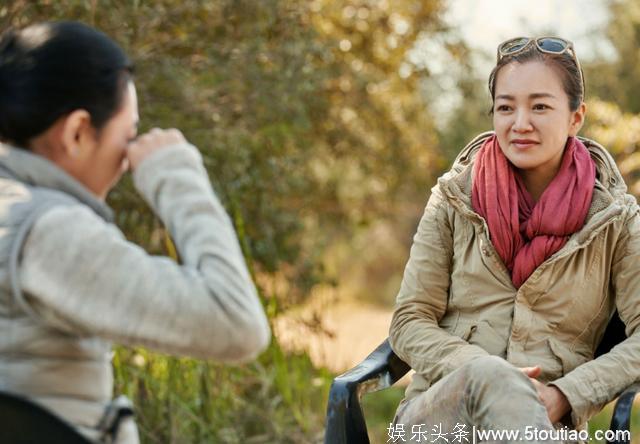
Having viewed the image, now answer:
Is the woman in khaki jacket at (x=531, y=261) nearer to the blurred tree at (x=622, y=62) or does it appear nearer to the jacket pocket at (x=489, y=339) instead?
the jacket pocket at (x=489, y=339)

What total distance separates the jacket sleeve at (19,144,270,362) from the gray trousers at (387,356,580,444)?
0.78 metres

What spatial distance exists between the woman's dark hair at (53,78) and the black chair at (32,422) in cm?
44

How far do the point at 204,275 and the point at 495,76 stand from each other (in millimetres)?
1487

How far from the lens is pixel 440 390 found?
2443mm

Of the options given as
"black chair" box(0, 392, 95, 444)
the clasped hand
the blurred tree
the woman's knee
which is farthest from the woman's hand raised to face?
the blurred tree

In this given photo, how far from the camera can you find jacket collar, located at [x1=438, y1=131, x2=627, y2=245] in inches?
103

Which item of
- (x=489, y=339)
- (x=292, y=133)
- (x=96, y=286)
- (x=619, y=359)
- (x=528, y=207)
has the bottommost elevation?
(x=292, y=133)

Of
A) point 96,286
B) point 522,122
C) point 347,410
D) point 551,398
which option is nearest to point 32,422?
point 96,286

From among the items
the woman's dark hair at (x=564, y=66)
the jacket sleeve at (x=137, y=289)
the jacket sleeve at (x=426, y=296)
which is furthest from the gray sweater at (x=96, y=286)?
the woman's dark hair at (x=564, y=66)

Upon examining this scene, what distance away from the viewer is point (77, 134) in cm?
170

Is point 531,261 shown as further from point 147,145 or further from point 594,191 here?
point 147,145

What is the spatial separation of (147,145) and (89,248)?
9.5 inches

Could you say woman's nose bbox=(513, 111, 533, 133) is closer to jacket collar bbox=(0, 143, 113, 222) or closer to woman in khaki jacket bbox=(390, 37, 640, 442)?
woman in khaki jacket bbox=(390, 37, 640, 442)

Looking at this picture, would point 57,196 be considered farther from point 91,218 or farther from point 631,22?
point 631,22
